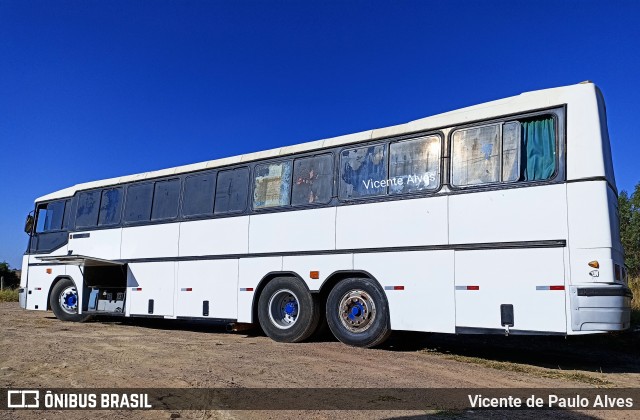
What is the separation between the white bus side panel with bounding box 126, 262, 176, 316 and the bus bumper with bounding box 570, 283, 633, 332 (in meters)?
7.93

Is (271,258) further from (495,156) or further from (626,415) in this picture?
(626,415)

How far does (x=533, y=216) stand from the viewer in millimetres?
7035

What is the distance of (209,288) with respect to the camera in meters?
10.6

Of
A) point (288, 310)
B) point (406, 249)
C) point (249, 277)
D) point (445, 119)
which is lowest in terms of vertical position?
point (288, 310)

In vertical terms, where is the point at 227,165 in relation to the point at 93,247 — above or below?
above

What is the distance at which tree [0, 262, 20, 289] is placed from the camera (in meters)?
35.2

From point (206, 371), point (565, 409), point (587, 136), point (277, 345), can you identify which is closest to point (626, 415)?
point (565, 409)

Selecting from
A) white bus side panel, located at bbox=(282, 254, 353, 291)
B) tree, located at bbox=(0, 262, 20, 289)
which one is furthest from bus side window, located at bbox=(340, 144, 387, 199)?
tree, located at bbox=(0, 262, 20, 289)

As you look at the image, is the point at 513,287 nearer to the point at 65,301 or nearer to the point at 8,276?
the point at 65,301

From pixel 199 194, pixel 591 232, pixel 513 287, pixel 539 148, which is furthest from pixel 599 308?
pixel 199 194

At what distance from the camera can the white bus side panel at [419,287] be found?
25.2ft

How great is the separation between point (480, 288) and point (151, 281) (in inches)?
293

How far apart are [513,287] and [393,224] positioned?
2.07 meters

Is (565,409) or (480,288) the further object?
(480,288)
